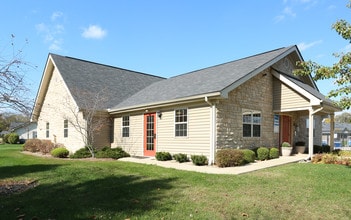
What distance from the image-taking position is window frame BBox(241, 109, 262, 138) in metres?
13.6

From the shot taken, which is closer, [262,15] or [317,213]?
[317,213]

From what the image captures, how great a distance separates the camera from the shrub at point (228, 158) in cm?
1108

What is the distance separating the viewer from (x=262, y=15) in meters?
13.4

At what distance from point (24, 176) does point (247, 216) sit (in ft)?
24.2

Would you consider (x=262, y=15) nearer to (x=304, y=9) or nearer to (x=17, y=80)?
(x=304, y=9)

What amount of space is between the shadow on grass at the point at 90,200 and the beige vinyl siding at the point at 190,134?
4520 mm

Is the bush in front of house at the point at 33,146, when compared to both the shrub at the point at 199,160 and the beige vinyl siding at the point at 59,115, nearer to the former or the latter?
the beige vinyl siding at the point at 59,115

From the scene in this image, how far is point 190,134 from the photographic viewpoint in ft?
42.4

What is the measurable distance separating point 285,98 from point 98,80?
12730 millimetres

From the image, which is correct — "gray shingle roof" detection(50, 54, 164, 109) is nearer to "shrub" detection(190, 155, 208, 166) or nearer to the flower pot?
"shrub" detection(190, 155, 208, 166)

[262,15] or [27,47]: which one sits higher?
[262,15]

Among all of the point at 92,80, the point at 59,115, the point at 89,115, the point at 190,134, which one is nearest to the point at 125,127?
the point at 89,115

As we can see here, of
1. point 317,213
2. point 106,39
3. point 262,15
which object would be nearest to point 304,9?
point 262,15

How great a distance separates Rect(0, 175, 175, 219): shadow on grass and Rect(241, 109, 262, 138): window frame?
667cm
